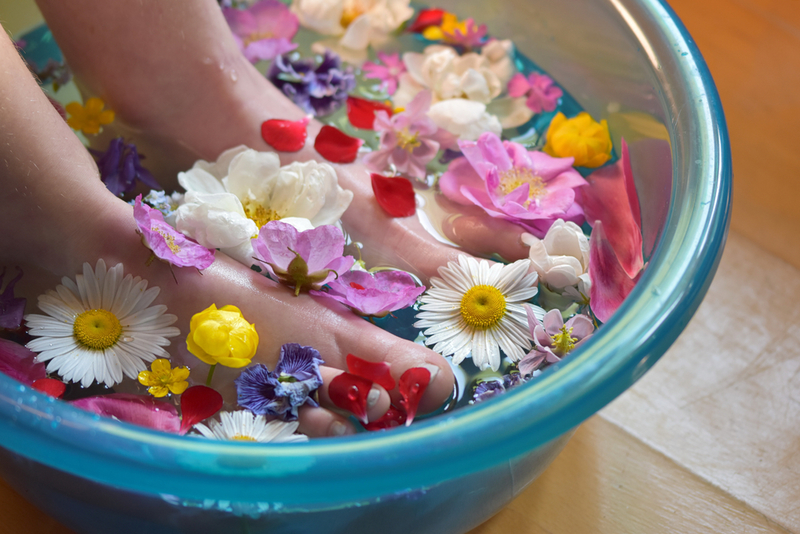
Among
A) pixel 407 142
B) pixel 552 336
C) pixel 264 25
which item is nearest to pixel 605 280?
pixel 552 336

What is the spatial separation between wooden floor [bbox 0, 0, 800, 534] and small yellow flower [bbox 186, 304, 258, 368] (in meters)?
0.24

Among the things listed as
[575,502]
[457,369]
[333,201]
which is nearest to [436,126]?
[333,201]

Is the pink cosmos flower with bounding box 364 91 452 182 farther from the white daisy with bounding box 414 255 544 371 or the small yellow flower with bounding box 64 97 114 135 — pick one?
A: the small yellow flower with bounding box 64 97 114 135

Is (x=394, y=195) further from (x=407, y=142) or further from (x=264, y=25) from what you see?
(x=264, y=25)

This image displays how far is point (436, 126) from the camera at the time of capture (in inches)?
33.2

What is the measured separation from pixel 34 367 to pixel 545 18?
30.7 inches

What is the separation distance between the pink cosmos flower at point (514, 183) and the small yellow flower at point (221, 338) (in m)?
0.30

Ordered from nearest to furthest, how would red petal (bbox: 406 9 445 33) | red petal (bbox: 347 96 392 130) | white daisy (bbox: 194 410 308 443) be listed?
white daisy (bbox: 194 410 308 443) → red petal (bbox: 347 96 392 130) → red petal (bbox: 406 9 445 33)

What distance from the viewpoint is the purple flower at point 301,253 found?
2.01 ft

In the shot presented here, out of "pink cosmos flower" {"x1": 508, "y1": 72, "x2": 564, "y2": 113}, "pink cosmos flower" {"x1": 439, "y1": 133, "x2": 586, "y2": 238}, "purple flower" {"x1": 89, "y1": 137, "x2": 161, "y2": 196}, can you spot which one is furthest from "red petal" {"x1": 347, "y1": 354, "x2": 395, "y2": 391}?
"pink cosmos flower" {"x1": 508, "y1": 72, "x2": 564, "y2": 113}

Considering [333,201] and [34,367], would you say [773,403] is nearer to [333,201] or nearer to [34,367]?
[333,201]

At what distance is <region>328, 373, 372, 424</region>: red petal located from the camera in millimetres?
594

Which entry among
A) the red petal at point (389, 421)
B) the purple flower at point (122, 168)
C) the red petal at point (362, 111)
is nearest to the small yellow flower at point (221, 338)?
the red petal at point (389, 421)

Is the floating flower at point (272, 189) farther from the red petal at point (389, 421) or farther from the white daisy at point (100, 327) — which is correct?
the red petal at point (389, 421)
